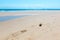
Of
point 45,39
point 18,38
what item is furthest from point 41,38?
point 18,38

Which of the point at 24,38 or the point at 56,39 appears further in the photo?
the point at 24,38

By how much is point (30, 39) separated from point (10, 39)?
1.77 feet

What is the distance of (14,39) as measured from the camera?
337 centimetres

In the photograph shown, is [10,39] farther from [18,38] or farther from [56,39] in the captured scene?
[56,39]

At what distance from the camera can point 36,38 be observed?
11.3 ft

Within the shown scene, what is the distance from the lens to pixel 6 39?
351 cm

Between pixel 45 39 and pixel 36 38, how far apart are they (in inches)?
10.6

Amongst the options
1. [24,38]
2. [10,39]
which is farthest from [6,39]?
[24,38]

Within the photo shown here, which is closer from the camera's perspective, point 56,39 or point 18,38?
point 56,39

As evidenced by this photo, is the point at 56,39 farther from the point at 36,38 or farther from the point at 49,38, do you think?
the point at 36,38

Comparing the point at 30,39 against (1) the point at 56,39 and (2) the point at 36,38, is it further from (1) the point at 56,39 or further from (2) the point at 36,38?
(1) the point at 56,39

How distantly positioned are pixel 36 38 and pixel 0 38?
1.05 metres

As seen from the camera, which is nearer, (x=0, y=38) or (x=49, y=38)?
(x=49, y=38)

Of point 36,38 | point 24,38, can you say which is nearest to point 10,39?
point 24,38
